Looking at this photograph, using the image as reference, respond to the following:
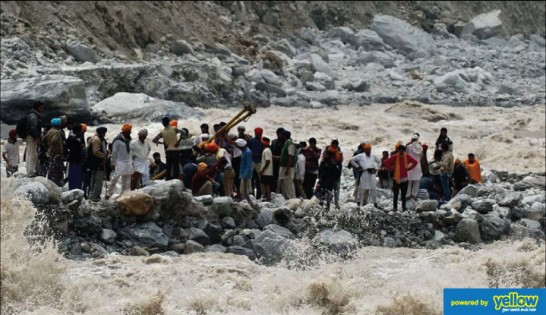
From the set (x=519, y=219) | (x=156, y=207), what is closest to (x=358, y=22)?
(x=519, y=219)

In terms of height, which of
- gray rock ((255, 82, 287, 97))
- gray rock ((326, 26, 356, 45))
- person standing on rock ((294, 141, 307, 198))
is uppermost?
gray rock ((326, 26, 356, 45))

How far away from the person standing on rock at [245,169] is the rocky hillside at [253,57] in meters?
9.85

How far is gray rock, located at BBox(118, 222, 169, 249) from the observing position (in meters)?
10.9

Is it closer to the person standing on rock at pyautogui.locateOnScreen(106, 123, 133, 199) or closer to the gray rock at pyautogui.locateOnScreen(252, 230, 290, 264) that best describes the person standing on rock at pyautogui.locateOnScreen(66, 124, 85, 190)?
the person standing on rock at pyautogui.locateOnScreen(106, 123, 133, 199)

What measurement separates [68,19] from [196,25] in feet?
24.4

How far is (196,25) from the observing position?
3594 centimetres

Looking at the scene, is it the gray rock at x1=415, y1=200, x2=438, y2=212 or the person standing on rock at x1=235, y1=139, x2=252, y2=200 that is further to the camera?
the gray rock at x1=415, y1=200, x2=438, y2=212

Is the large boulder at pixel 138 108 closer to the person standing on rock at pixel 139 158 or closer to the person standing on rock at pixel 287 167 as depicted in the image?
the person standing on rock at pixel 287 167

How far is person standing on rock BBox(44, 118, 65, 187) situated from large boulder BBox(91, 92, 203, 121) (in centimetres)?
1106

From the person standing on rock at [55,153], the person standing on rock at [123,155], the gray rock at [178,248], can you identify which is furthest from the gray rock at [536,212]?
the person standing on rock at [55,153]

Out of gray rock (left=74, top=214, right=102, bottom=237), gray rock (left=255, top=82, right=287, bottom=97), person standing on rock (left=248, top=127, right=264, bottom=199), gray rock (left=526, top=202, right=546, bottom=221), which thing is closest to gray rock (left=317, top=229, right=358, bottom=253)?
person standing on rock (left=248, top=127, right=264, bottom=199)

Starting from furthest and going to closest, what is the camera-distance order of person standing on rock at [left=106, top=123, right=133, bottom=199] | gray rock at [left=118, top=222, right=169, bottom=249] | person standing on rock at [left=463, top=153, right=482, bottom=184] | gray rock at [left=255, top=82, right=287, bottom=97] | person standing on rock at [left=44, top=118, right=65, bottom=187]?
1. gray rock at [left=255, top=82, right=287, bottom=97]
2. person standing on rock at [left=463, top=153, right=482, bottom=184]
3. person standing on rock at [left=44, top=118, right=65, bottom=187]
4. person standing on rock at [left=106, top=123, right=133, bottom=199]
5. gray rock at [left=118, top=222, right=169, bottom=249]

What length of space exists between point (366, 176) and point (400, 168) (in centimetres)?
52

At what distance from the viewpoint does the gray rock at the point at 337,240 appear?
1176cm
